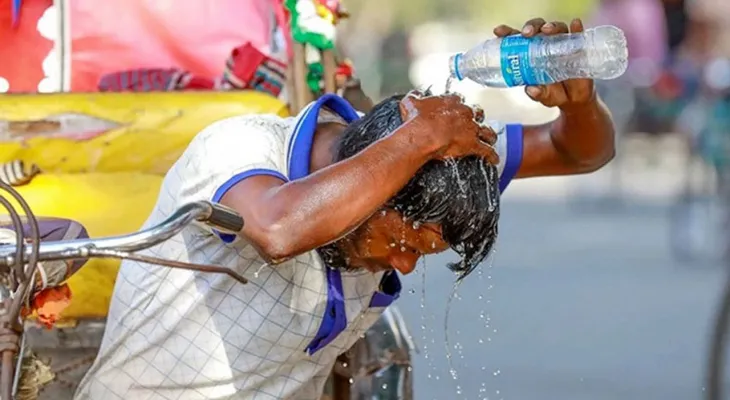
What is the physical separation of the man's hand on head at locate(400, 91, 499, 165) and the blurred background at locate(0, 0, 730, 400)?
32 cm

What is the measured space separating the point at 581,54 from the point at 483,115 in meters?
0.31

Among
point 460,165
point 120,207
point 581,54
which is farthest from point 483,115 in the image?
point 120,207

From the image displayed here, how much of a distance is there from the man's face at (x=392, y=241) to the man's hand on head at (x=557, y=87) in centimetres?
42

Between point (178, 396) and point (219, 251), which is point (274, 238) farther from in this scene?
point (178, 396)

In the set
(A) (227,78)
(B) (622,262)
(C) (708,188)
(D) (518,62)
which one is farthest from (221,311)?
(C) (708,188)

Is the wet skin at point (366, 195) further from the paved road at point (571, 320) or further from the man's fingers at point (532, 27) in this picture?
the paved road at point (571, 320)

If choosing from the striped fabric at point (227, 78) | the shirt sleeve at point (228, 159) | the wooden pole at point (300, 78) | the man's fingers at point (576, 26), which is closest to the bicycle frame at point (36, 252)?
the shirt sleeve at point (228, 159)

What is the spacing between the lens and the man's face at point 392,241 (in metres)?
2.41

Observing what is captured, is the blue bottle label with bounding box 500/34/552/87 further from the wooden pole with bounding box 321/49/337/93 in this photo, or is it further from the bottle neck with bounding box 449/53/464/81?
the wooden pole with bounding box 321/49/337/93

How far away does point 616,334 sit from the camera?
723 centimetres

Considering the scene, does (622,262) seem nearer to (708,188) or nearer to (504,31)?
(708,188)

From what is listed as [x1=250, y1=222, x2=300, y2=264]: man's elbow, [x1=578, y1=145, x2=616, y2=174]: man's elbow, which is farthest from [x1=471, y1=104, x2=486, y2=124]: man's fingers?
[x1=578, y1=145, x2=616, y2=174]: man's elbow

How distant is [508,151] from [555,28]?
0.39 metres

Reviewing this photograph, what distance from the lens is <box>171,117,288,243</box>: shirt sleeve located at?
2.41 meters
